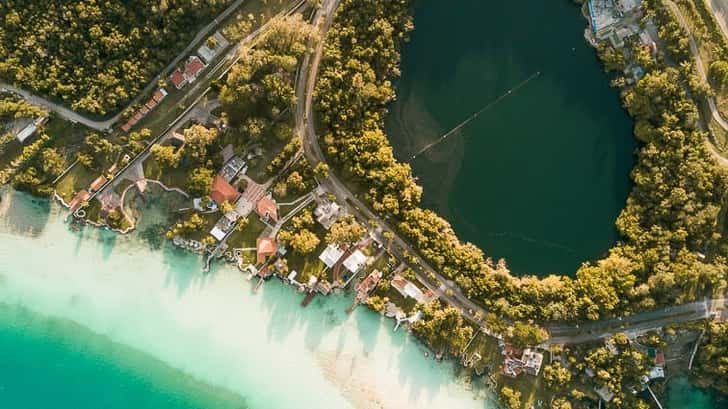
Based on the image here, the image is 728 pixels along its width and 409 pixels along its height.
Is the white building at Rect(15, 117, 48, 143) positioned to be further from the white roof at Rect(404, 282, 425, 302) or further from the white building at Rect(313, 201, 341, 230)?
the white roof at Rect(404, 282, 425, 302)

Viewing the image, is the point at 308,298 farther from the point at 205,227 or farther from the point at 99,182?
the point at 99,182

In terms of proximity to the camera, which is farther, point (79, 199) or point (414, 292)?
point (79, 199)

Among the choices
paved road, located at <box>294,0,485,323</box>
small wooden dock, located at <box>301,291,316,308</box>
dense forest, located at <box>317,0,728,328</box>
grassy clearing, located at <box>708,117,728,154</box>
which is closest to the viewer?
dense forest, located at <box>317,0,728,328</box>

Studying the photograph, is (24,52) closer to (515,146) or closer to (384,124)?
(384,124)

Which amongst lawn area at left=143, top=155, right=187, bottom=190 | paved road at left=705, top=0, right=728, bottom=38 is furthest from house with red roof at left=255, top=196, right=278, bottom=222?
paved road at left=705, top=0, right=728, bottom=38

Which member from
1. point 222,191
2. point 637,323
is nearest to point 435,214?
point 222,191

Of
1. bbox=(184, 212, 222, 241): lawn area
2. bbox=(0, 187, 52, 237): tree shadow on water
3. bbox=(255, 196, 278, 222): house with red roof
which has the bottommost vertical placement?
bbox=(0, 187, 52, 237): tree shadow on water

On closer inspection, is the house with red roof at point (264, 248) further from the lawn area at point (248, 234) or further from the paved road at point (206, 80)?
the paved road at point (206, 80)
